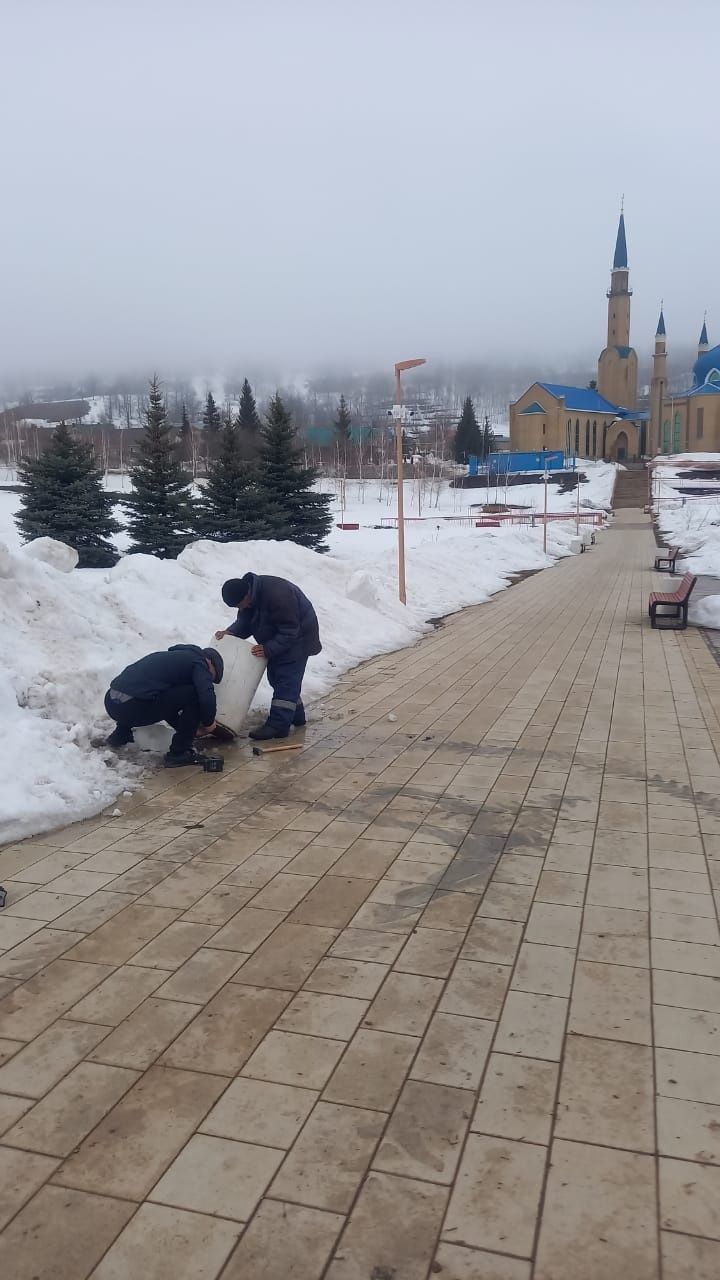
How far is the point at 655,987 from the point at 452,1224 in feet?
5.12

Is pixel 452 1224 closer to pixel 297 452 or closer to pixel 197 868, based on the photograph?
pixel 197 868

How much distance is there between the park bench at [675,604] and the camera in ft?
45.2

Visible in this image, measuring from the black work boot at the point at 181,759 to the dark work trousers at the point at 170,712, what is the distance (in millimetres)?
29

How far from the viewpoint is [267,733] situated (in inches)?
292

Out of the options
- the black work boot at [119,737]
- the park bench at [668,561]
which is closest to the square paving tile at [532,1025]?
the black work boot at [119,737]

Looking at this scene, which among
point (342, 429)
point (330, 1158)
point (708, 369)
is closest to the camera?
point (330, 1158)

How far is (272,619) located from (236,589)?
0.41 m

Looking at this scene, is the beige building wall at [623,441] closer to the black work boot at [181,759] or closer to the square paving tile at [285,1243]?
the black work boot at [181,759]

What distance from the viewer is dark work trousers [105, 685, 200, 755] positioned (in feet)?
21.1

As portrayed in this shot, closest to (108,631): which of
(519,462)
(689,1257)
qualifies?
(689,1257)

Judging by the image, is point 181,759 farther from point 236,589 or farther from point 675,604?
point 675,604

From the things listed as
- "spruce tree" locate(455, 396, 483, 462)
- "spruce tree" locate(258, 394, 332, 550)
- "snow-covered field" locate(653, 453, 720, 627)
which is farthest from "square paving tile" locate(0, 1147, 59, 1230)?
"spruce tree" locate(455, 396, 483, 462)

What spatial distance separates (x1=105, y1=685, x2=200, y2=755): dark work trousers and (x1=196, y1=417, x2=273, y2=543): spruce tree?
754 inches

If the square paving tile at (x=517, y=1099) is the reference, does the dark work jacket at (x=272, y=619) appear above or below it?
above
